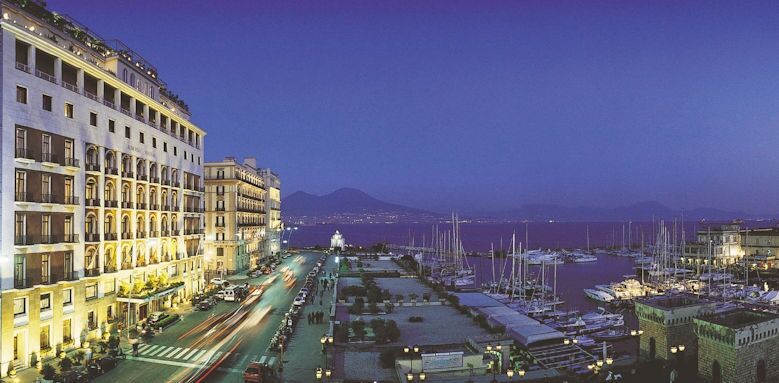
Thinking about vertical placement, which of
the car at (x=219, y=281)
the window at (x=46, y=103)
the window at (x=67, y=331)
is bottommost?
the car at (x=219, y=281)

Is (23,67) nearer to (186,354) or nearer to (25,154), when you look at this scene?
(25,154)

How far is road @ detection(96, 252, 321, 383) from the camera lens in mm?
28969

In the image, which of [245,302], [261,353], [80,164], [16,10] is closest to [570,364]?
[261,353]

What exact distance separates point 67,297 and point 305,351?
16.1 meters

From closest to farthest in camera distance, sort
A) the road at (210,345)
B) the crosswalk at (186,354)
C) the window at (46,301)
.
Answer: the road at (210,345)
the window at (46,301)
the crosswalk at (186,354)

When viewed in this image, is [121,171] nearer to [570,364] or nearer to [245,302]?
[245,302]

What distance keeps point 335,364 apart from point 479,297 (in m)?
27.9

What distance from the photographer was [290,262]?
316 ft

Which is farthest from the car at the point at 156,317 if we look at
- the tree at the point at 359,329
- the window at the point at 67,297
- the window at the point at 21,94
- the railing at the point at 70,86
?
the window at the point at 21,94

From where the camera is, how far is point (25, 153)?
30.7 metres

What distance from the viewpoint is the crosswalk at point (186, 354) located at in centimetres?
3192

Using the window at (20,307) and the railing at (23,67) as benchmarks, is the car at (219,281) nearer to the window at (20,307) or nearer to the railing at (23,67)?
the window at (20,307)

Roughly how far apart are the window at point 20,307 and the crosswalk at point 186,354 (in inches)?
274

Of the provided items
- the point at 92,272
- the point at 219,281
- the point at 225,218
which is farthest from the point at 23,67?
the point at 225,218
